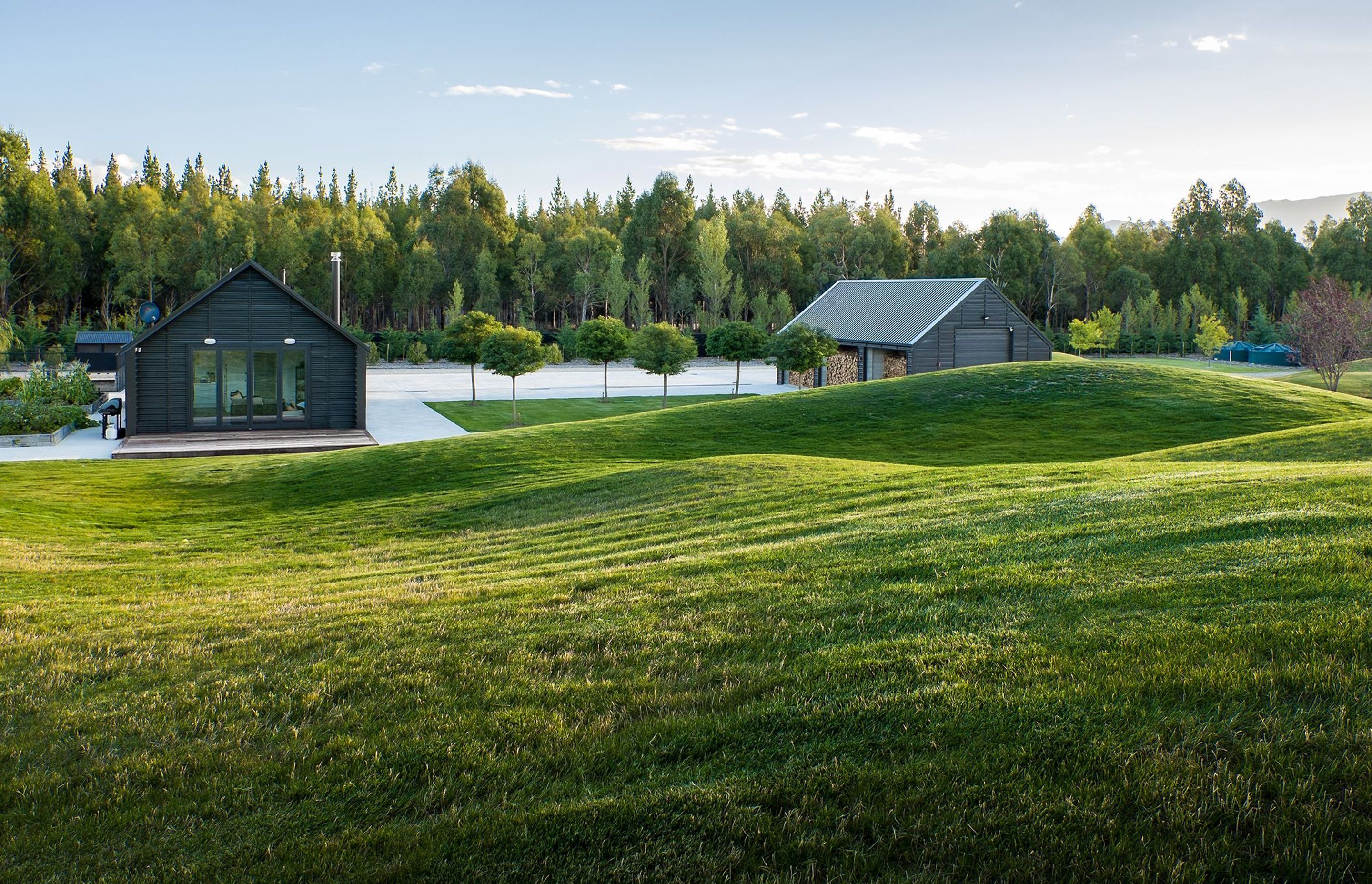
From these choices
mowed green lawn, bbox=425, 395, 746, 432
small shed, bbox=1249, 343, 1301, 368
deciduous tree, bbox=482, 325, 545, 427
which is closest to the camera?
mowed green lawn, bbox=425, 395, 746, 432

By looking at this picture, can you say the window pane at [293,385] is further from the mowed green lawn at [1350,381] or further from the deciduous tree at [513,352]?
the mowed green lawn at [1350,381]

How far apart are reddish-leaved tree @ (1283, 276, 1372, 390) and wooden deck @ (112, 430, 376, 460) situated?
42.3 metres

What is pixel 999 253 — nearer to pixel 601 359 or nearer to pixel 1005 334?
pixel 1005 334

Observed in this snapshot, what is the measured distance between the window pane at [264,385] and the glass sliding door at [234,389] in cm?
20

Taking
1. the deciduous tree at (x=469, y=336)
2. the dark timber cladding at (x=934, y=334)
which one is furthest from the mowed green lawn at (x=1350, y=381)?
the deciduous tree at (x=469, y=336)

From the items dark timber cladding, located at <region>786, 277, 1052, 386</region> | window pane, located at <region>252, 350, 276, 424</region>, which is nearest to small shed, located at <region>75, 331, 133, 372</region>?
window pane, located at <region>252, 350, 276, 424</region>

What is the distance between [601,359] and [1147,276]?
6685cm

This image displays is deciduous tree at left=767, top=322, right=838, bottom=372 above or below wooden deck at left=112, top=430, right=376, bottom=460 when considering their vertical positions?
above

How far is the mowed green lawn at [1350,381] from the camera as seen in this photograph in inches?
1825

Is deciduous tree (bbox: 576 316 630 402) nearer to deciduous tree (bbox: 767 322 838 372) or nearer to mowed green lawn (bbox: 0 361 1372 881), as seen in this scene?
deciduous tree (bbox: 767 322 838 372)

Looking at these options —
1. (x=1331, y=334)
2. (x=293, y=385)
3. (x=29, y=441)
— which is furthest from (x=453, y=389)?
(x=1331, y=334)

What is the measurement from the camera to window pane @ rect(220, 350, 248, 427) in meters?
29.8

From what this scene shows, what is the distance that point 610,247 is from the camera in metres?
92.0

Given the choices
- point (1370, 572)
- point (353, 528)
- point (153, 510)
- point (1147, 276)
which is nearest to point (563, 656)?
point (1370, 572)
